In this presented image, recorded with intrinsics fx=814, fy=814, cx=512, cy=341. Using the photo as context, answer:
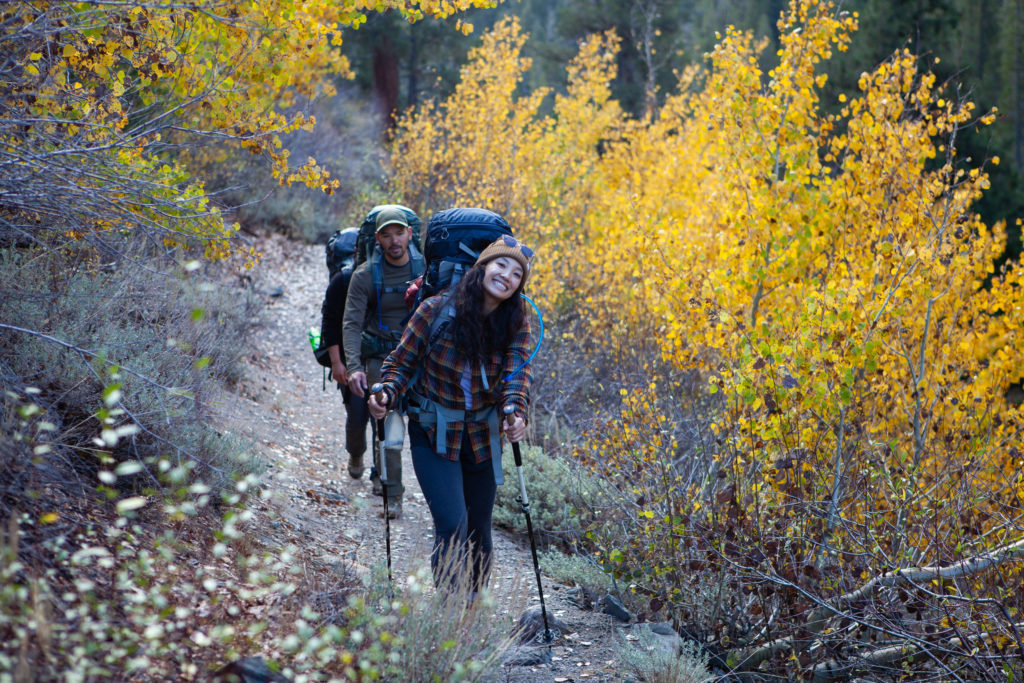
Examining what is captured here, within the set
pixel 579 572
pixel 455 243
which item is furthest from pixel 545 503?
pixel 455 243

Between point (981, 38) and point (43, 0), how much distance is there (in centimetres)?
4014

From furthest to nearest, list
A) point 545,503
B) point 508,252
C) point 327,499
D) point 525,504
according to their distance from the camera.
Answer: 1. point 545,503
2. point 327,499
3. point 525,504
4. point 508,252

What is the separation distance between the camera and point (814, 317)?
15.1 feet

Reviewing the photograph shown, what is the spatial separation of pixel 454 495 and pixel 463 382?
1.54ft

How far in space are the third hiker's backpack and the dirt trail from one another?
3.60 feet

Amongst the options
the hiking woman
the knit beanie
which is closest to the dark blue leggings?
the hiking woman

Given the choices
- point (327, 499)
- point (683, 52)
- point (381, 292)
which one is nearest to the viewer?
point (381, 292)

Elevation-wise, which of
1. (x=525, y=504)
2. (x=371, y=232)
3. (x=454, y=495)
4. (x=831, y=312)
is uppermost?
(x=371, y=232)

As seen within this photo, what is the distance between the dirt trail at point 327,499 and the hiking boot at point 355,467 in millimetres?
120

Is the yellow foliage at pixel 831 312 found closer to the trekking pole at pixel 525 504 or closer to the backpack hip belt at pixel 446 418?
the trekking pole at pixel 525 504

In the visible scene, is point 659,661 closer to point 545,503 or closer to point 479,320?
point 479,320

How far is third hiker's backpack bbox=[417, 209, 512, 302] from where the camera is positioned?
12.0 feet

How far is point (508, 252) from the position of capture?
3463 mm

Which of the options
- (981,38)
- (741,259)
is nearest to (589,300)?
(741,259)
